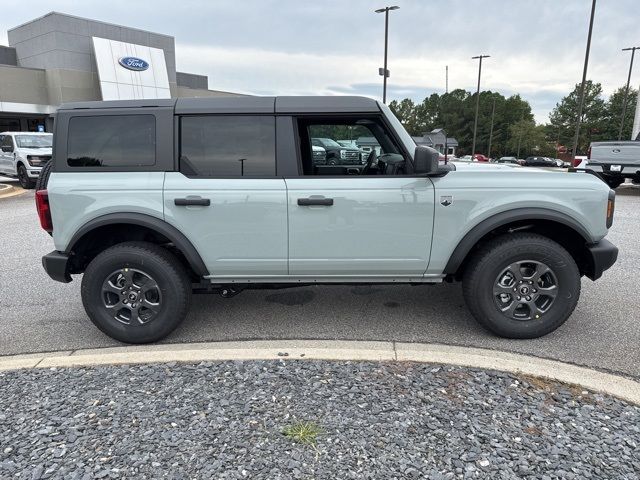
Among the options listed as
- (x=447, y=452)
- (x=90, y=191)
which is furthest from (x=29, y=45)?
(x=447, y=452)

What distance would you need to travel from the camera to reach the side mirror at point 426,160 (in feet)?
10.6

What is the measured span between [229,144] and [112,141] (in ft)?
2.77

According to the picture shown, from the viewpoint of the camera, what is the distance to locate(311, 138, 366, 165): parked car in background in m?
4.13

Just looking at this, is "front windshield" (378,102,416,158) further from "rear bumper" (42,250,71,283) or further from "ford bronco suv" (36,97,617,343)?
"rear bumper" (42,250,71,283)

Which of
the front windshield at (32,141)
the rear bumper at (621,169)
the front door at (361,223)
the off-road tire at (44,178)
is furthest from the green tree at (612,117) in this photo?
the off-road tire at (44,178)

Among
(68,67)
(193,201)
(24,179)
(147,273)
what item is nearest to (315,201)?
(193,201)

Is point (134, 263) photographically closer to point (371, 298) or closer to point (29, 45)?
point (371, 298)

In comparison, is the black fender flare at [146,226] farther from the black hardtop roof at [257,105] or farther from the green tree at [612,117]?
the green tree at [612,117]

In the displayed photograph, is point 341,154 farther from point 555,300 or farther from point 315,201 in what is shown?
point 555,300

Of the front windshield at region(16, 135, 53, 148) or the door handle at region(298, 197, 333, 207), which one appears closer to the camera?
the door handle at region(298, 197, 333, 207)

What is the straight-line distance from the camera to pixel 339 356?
126 inches

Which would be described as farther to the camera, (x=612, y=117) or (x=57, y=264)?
(x=612, y=117)

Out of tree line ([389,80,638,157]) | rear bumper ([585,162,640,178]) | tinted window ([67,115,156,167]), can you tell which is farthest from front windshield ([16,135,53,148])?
tree line ([389,80,638,157])

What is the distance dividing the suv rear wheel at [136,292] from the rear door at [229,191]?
0.97 ft
